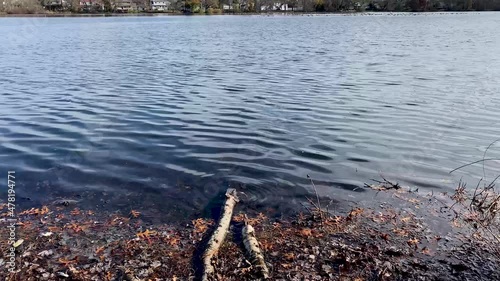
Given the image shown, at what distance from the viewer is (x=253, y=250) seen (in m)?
6.22

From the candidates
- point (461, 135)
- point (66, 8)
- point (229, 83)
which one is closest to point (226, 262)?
point (461, 135)

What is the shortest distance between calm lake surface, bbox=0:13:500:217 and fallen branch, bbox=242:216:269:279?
132cm

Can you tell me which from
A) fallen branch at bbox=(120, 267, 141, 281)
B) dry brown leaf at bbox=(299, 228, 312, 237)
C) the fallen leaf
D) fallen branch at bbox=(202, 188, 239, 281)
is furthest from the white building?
fallen branch at bbox=(120, 267, 141, 281)

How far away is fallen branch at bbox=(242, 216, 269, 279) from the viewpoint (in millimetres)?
5796

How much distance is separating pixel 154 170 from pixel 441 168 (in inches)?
269

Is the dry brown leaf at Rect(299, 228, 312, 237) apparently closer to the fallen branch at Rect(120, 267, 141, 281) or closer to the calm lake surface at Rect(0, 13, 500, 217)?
the calm lake surface at Rect(0, 13, 500, 217)

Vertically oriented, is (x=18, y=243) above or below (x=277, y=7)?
below

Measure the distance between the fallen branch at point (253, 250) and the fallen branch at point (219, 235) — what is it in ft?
1.21

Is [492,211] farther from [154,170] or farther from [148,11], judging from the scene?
[148,11]

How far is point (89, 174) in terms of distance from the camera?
31.1 feet

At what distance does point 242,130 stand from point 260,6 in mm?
172195

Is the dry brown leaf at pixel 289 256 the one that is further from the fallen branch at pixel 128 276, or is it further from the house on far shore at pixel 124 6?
the house on far shore at pixel 124 6

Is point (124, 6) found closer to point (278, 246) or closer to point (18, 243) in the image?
point (18, 243)

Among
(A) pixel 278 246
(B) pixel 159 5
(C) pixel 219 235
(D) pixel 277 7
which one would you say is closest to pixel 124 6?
(B) pixel 159 5
